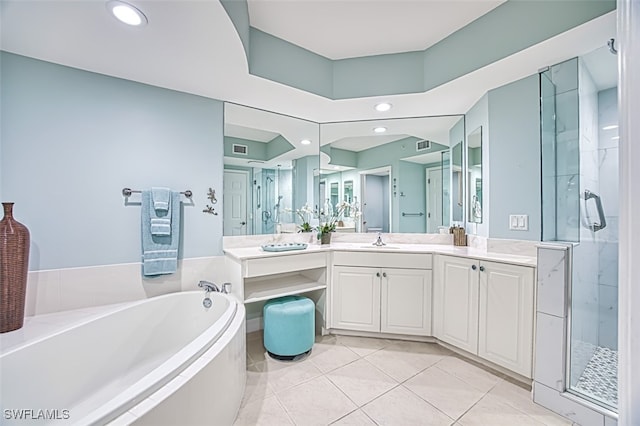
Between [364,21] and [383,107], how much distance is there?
2.73ft

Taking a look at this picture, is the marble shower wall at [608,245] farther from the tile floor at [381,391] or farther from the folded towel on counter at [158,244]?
the folded towel on counter at [158,244]

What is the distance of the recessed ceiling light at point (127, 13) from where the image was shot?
133 centimetres

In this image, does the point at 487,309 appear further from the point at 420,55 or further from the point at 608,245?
the point at 420,55

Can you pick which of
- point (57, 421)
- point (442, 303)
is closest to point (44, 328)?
point (57, 421)

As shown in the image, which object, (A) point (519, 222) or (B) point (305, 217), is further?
(B) point (305, 217)

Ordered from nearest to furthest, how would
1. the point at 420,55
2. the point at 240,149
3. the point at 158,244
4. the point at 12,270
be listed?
the point at 12,270 < the point at 158,244 < the point at 420,55 < the point at 240,149

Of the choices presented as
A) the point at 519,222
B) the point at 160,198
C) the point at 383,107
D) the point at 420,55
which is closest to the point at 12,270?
the point at 160,198

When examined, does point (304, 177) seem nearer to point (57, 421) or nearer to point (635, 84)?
point (57, 421)

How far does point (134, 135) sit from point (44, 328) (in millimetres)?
1369

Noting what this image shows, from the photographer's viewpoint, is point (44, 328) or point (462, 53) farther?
point (462, 53)

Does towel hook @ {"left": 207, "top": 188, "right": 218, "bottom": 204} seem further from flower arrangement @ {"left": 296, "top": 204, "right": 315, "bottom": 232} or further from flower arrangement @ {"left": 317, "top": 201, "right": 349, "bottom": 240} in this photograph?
flower arrangement @ {"left": 317, "top": 201, "right": 349, "bottom": 240}

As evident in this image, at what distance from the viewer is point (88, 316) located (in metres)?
A: 1.73

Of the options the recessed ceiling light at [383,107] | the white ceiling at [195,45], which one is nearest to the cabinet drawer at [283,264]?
the white ceiling at [195,45]

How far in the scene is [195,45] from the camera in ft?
5.41
